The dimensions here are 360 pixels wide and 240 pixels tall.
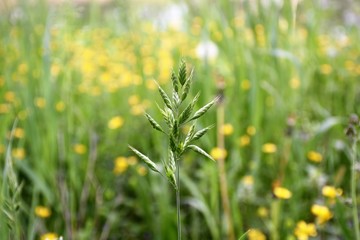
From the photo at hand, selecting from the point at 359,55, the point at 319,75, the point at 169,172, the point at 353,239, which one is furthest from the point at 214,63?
the point at 169,172

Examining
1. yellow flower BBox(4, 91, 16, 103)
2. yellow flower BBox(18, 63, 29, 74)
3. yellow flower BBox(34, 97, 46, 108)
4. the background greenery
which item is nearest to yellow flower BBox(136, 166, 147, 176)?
the background greenery

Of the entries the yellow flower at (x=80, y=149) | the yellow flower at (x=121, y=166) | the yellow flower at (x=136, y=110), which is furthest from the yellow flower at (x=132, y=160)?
the yellow flower at (x=136, y=110)

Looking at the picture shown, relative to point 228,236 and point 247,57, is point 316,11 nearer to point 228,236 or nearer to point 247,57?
point 247,57

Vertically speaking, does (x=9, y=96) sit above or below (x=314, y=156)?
above

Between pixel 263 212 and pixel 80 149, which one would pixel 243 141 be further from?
A: pixel 80 149

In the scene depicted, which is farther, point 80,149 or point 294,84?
point 294,84

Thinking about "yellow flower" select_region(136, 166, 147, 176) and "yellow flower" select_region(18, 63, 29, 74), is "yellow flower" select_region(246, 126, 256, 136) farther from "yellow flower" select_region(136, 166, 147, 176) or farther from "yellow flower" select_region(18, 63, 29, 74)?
"yellow flower" select_region(18, 63, 29, 74)

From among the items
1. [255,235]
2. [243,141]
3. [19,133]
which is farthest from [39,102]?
[255,235]

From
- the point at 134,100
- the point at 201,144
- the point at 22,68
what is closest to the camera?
the point at 201,144

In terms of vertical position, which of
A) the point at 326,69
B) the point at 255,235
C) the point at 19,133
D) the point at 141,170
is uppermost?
the point at 326,69
